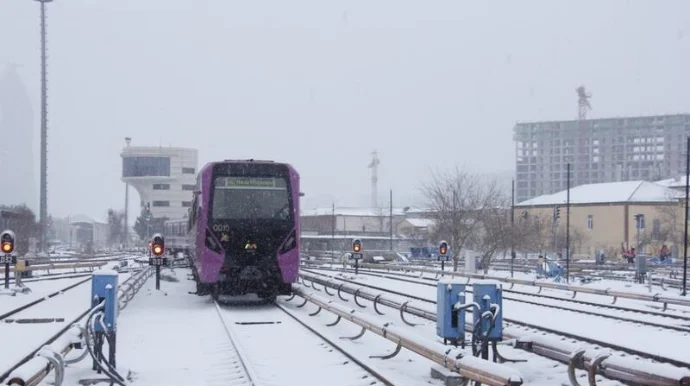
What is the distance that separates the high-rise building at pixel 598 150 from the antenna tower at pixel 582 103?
1.62m

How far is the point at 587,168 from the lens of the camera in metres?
188

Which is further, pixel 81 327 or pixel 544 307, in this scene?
pixel 544 307

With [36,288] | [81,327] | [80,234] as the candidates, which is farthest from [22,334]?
[80,234]

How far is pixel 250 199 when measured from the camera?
2031 centimetres

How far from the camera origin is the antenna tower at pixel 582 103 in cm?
17400

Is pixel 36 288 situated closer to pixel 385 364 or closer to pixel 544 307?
pixel 544 307

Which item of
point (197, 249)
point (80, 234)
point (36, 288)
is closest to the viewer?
point (197, 249)

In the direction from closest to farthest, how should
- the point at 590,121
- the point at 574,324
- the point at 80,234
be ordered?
1. the point at 574,324
2. the point at 80,234
3. the point at 590,121

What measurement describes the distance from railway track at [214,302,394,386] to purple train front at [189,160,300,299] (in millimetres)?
1638

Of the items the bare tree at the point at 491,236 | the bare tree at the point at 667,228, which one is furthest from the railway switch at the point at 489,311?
the bare tree at the point at 667,228

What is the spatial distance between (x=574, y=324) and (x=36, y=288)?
2192 cm

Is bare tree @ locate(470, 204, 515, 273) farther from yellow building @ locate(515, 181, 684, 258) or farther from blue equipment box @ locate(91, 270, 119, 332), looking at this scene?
blue equipment box @ locate(91, 270, 119, 332)

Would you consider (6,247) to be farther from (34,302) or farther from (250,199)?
(250,199)

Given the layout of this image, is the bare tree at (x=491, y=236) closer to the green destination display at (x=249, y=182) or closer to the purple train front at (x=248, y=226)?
the purple train front at (x=248, y=226)
